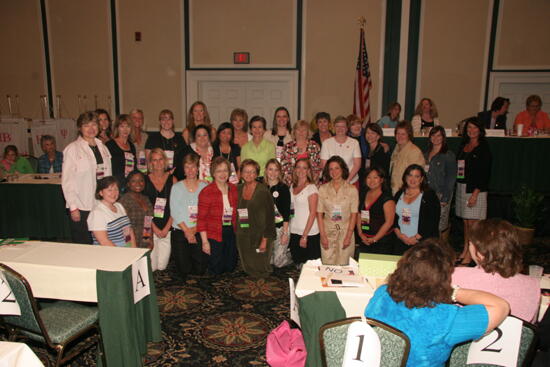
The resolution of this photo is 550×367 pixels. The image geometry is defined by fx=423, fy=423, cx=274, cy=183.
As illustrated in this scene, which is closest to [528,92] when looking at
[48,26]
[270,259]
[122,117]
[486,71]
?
[486,71]

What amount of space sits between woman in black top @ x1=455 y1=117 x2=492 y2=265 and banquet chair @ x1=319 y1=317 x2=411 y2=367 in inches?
126

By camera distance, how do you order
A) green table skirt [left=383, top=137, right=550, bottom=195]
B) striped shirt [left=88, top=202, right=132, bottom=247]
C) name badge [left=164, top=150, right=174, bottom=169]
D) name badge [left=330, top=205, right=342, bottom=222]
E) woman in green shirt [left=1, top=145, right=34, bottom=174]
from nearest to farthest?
1. striped shirt [left=88, top=202, right=132, bottom=247]
2. name badge [left=330, top=205, right=342, bottom=222]
3. name badge [left=164, top=150, right=174, bottom=169]
4. green table skirt [left=383, top=137, right=550, bottom=195]
5. woman in green shirt [left=1, top=145, right=34, bottom=174]

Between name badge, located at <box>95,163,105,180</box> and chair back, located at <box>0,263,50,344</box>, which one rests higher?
name badge, located at <box>95,163,105,180</box>

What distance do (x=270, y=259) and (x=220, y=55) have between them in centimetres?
501

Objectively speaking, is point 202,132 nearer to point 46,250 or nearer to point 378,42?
point 46,250

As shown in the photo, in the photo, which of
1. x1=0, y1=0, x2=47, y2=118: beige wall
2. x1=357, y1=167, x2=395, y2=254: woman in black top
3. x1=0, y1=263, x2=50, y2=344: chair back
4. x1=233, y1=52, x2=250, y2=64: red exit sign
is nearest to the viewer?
x1=0, y1=263, x2=50, y2=344: chair back

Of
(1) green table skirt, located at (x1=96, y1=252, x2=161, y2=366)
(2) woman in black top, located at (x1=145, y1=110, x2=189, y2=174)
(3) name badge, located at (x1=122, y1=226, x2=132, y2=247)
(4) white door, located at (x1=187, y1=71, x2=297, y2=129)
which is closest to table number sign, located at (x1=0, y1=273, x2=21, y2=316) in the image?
(1) green table skirt, located at (x1=96, y1=252, x2=161, y2=366)

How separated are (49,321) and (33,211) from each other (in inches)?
121

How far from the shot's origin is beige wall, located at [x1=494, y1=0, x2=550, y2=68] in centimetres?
743

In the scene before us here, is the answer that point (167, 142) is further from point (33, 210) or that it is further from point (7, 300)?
point (7, 300)

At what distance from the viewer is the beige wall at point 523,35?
7430 mm

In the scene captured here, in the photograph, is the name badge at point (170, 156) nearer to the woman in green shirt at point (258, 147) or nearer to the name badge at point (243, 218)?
the woman in green shirt at point (258, 147)

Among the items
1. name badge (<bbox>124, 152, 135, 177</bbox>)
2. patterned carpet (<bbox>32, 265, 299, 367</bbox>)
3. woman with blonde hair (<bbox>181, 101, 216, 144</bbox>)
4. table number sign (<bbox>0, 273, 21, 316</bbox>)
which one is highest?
woman with blonde hair (<bbox>181, 101, 216, 144</bbox>)

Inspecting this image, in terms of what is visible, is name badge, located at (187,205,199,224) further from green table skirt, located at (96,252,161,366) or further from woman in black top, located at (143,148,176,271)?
green table skirt, located at (96,252,161,366)
